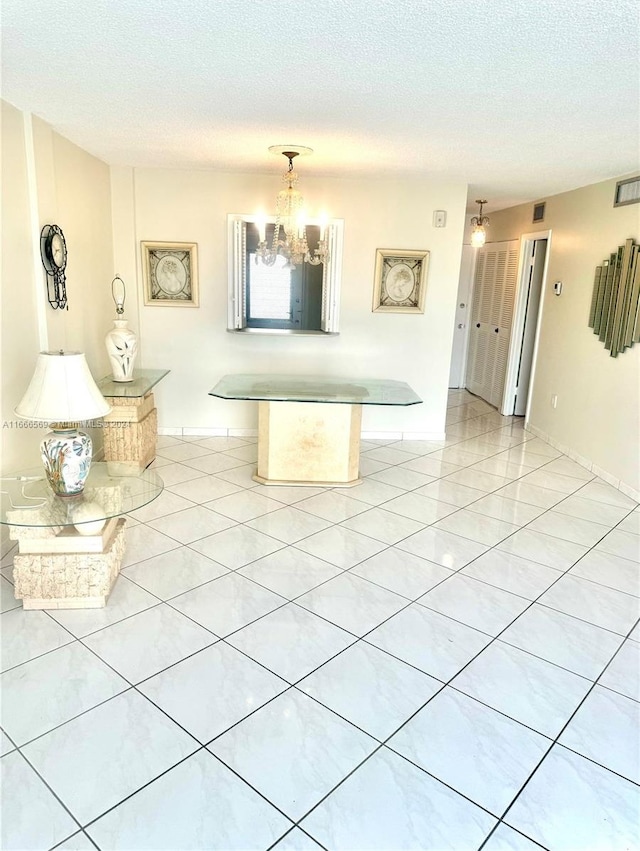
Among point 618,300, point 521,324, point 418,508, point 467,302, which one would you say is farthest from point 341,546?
point 467,302

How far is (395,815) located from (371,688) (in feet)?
1.68

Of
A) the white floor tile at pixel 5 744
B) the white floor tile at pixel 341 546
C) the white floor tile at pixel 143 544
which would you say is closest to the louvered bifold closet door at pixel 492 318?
the white floor tile at pixel 341 546

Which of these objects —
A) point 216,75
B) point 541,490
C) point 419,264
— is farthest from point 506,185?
point 216,75

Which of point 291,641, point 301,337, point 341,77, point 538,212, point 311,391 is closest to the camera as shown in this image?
point 291,641

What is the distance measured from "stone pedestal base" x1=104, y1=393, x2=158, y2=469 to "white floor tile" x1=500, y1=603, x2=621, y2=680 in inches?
110

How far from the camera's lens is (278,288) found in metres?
6.08

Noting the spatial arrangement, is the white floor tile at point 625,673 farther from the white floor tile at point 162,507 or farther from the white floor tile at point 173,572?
the white floor tile at point 162,507

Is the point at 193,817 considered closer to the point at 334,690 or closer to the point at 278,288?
the point at 334,690

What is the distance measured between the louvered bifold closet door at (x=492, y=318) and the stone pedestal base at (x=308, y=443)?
Result: 3341 mm

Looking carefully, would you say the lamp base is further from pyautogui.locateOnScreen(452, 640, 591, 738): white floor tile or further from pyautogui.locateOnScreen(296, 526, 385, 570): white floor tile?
pyautogui.locateOnScreen(452, 640, 591, 738): white floor tile

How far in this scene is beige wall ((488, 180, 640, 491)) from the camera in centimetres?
422

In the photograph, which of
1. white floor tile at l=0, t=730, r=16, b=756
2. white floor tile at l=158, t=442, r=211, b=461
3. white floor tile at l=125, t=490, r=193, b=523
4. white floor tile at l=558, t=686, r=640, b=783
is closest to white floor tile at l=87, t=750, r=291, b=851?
white floor tile at l=0, t=730, r=16, b=756

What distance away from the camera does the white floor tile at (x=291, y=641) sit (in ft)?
7.23

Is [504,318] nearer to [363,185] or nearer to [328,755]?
[363,185]
